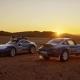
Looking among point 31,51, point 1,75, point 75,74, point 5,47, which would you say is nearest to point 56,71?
point 75,74

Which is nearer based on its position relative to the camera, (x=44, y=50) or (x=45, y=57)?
(x=44, y=50)

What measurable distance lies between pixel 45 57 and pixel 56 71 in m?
4.75

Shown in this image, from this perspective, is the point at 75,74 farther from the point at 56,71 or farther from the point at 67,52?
the point at 67,52

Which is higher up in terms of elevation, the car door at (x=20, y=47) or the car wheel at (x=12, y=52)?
the car door at (x=20, y=47)

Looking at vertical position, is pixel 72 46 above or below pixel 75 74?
above

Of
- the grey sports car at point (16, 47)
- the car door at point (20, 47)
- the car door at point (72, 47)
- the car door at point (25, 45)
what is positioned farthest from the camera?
the car door at point (25, 45)

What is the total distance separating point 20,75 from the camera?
34.4 ft

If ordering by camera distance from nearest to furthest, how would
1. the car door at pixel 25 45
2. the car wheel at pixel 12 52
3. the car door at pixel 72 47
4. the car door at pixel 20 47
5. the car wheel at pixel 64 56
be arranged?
the car wheel at pixel 64 56
the car door at pixel 72 47
the car wheel at pixel 12 52
the car door at pixel 20 47
the car door at pixel 25 45

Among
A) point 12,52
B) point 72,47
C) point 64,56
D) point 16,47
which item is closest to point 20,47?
point 16,47

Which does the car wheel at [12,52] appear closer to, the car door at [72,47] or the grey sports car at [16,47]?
the grey sports car at [16,47]

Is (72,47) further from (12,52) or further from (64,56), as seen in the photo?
(12,52)

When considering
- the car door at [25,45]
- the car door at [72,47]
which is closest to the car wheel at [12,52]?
the car door at [25,45]

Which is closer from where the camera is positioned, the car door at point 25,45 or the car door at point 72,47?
the car door at point 72,47

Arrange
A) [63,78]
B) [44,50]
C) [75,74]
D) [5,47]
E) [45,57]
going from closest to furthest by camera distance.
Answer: [63,78] < [75,74] < [44,50] < [45,57] < [5,47]
